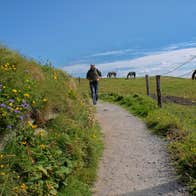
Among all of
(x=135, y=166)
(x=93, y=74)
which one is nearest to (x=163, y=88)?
(x=93, y=74)

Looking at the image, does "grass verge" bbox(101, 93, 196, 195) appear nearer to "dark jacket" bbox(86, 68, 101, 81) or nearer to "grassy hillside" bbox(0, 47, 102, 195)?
"grassy hillside" bbox(0, 47, 102, 195)

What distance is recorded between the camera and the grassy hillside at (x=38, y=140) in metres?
5.28

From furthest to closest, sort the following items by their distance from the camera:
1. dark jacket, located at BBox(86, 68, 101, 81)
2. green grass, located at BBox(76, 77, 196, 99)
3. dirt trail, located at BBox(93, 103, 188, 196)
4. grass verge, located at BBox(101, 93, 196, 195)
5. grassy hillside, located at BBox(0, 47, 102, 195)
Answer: green grass, located at BBox(76, 77, 196, 99) → dark jacket, located at BBox(86, 68, 101, 81) → grass verge, located at BBox(101, 93, 196, 195) → dirt trail, located at BBox(93, 103, 188, 196) → grassy hillside, located at BBox(0, 47, 102, 195)

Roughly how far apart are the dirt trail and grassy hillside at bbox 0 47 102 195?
0.33 m

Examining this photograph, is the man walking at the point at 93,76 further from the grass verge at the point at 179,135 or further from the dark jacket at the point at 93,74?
the grass verge at the point at 179,135

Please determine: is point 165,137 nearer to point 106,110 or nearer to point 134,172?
point 134,172

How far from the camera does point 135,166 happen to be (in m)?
7.21

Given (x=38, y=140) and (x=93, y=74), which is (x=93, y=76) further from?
(x=38, y=140)

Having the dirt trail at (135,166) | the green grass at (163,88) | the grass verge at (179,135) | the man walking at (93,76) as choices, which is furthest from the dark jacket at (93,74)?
the dirt trail at (135,166)

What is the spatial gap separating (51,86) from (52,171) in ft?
10.2

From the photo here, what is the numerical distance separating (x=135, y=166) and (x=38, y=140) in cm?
216

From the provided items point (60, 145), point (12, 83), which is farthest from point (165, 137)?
point (12, 83)

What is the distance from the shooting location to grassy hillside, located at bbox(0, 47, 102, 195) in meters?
5.28

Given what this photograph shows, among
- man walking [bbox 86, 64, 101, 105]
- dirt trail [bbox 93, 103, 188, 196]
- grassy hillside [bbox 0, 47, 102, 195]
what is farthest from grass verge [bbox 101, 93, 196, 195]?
man walking [bbox 86, 64, 101, 105]
